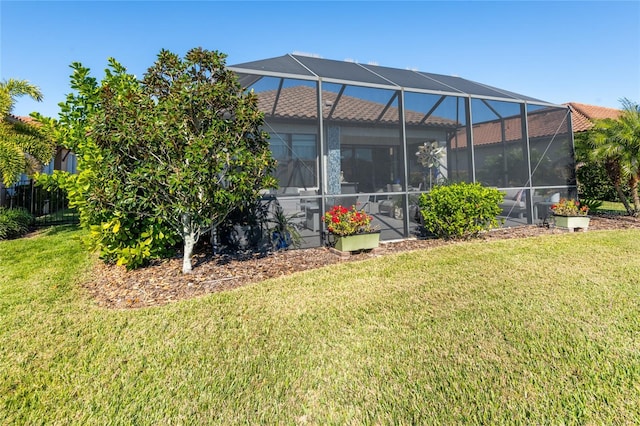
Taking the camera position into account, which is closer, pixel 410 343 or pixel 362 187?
pixel 410 343

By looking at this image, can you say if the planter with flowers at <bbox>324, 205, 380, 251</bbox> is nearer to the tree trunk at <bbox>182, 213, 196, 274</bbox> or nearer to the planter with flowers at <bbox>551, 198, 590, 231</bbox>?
the tree trunk at <bbox>182, 213, 196, 274</bbox>

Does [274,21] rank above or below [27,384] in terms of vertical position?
above

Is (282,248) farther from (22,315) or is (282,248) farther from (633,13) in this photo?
(633,13)

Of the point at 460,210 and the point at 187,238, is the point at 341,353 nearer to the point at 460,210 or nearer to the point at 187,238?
the point at 187,238

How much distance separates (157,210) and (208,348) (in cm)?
213

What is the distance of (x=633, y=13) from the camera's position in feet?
27.2

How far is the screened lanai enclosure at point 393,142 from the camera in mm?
5887

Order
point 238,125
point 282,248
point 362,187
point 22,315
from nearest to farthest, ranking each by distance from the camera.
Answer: point 22,315 < point 238,125 < point 282,248 < point 362,187

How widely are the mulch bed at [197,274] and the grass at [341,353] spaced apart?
0.30 m

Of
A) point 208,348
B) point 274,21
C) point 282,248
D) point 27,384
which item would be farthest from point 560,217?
point 27,384

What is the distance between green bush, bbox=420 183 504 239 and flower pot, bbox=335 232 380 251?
5.22ft

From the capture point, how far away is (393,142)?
686cm

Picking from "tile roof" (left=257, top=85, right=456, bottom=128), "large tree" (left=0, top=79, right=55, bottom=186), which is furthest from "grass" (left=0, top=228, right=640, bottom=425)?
"large tree" (left=0, top=79, right=55, bottom=186)

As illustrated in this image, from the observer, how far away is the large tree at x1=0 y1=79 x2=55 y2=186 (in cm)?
720
